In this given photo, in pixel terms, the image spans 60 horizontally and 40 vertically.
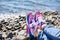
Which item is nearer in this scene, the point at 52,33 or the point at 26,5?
the point at 52,33

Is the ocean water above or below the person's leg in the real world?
below

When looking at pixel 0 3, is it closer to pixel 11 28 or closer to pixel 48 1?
pixel 48 1

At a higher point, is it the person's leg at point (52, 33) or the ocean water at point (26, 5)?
the person's leg at point (52, 33)

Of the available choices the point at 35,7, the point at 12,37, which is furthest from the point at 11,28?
the point at 35,7

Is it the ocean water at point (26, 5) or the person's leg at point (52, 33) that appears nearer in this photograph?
the person's leg at point (52, 33)

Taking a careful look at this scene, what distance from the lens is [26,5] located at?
743cm

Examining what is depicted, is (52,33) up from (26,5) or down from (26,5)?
up

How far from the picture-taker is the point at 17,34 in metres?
4.11

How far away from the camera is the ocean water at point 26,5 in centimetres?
698

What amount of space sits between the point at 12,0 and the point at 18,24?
364 centimetres

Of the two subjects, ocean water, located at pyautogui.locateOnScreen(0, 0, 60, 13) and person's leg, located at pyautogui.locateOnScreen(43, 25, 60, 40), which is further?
ocean water, located at pyautogui.locateOnScreen(0, 0, 60, 13)

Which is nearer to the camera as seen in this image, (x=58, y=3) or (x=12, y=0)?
(x=58, y=3)

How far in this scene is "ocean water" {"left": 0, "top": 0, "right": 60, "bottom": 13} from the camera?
6975 mm

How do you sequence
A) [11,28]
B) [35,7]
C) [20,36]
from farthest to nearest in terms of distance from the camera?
[35,7] → [11,28] → [20,36]
